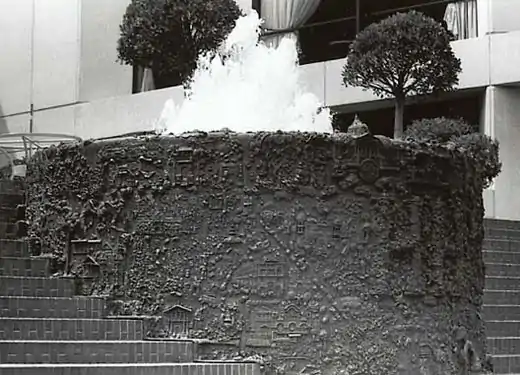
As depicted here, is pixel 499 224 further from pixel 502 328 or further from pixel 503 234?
pixel 502 328

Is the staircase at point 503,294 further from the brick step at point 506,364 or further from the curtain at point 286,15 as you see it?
the curtain at point 286,15

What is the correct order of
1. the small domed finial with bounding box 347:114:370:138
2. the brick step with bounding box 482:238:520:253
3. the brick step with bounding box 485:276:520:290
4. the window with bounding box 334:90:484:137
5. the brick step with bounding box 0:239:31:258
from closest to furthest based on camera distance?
the small domed finial with bounding box 347:114:370:138, the brick step with bounding box 0:239:31:258, the brick step with bounding box 485:276:520:290, the brick step with bounding box 482:238:520:253, the window with bounding box 334:90:484:137

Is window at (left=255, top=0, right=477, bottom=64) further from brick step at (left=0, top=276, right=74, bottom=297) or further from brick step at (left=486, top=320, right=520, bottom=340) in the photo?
brick step at (left=0, top=276, right=74, bottom=297)

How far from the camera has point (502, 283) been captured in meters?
10.2

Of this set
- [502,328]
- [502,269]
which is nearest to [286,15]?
[502,269]

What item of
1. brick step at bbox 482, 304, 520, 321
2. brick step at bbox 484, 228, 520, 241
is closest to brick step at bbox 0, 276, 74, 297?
brick step at bbox 482, 304, 520, 321

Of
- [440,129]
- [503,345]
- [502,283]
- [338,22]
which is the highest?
[338,22]

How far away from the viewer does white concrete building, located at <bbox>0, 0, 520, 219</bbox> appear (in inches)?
627

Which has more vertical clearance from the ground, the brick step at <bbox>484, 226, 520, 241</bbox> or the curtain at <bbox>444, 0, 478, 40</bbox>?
the curtain at <bbox>444, 0, 478, 40</bbox>

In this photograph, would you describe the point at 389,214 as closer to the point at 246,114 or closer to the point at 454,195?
the point at 454,195

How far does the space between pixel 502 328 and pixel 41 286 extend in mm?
4132

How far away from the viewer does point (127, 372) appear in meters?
6.22

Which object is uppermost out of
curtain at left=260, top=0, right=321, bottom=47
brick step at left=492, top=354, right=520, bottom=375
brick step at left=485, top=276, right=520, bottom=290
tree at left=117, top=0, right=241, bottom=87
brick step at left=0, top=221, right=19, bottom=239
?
curtain at left=260, top=0, right=321, bottom=47

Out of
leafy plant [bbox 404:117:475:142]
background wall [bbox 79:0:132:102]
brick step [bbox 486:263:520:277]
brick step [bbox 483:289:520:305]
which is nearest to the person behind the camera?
brick step [bbox 483:289:520:305]
